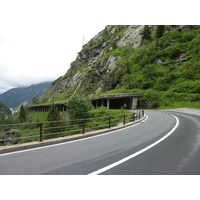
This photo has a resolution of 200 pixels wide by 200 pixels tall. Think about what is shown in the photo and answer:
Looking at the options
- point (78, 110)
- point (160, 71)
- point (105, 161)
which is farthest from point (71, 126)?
point (160, 71)

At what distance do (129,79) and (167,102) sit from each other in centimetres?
1880

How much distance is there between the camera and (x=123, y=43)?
108375 millimetres

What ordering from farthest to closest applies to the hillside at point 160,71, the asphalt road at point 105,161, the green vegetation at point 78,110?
1. the hillside at point 160,71
2. the green vegetation at point 78,110
3. the asphalt road at point 105,161

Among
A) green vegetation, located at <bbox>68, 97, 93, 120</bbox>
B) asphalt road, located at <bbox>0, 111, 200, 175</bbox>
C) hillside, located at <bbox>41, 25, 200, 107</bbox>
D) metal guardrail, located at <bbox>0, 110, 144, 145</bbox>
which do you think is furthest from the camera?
hillside, located at <bbox>41, 25, 200, 107</bbox>

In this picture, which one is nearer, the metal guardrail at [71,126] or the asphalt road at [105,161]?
the asphalt road at [105,161]

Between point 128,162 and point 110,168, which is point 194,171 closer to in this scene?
point 128,162

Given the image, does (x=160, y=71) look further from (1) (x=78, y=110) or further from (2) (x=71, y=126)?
(2) (x=71, y=126)

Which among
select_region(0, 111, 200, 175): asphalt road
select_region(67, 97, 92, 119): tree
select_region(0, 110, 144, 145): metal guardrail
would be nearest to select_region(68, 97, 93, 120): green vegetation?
select_region(67, 97, 92, 119): tree

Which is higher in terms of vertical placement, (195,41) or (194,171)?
(195,41)

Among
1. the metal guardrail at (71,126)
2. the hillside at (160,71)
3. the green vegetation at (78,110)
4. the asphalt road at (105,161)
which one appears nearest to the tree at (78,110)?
the green vegetation at (78,110)

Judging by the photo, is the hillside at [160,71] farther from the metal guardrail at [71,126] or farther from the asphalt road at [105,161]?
the asphalt road at [105,161]

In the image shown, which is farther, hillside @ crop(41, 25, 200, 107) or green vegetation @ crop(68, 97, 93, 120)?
hillside @ crop(41, 25, 200, 107)

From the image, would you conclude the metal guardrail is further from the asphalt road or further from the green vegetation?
the green vegetation

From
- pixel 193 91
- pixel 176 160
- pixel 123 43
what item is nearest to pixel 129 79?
pixel 193 91
